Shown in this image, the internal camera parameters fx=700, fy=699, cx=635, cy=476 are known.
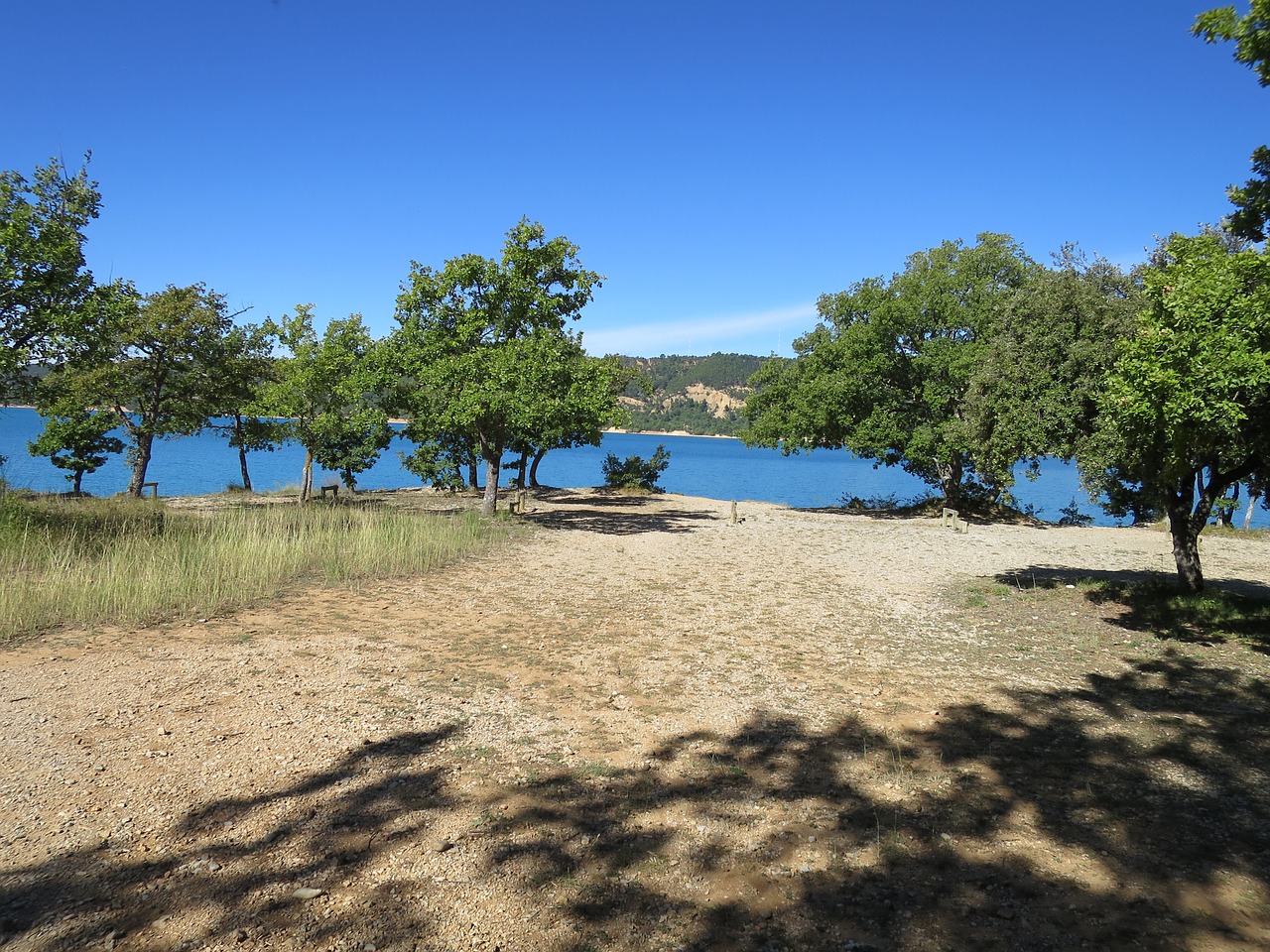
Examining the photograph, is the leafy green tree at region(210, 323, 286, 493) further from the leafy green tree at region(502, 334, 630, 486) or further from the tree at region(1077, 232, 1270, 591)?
the tree at region(1077, 232, 1270, 591)

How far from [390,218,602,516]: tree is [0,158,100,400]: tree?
6075 mm

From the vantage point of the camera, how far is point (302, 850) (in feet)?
12.1

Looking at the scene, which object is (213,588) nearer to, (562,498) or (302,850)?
(302,850)

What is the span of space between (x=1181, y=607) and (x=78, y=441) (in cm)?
2951

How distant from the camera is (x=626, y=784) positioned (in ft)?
15.3

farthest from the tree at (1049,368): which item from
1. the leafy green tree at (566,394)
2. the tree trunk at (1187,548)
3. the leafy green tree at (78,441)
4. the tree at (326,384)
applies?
the leafy green tree at (78,441)

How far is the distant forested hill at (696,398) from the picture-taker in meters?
147

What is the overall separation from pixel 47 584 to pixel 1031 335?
13568 mm

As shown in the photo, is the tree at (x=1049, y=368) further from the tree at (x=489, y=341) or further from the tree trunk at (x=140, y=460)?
the tree trunk at (x=140, y=460)

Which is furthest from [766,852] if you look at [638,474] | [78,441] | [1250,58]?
[638,474]

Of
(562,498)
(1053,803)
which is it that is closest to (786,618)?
(1053,803)

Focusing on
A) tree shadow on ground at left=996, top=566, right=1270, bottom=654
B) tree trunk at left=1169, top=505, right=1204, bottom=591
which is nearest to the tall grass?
tree shadow on ground at left=996, top=566, right=1270, bottom=654

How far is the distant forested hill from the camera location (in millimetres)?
147138

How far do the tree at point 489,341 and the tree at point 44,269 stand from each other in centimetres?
608
